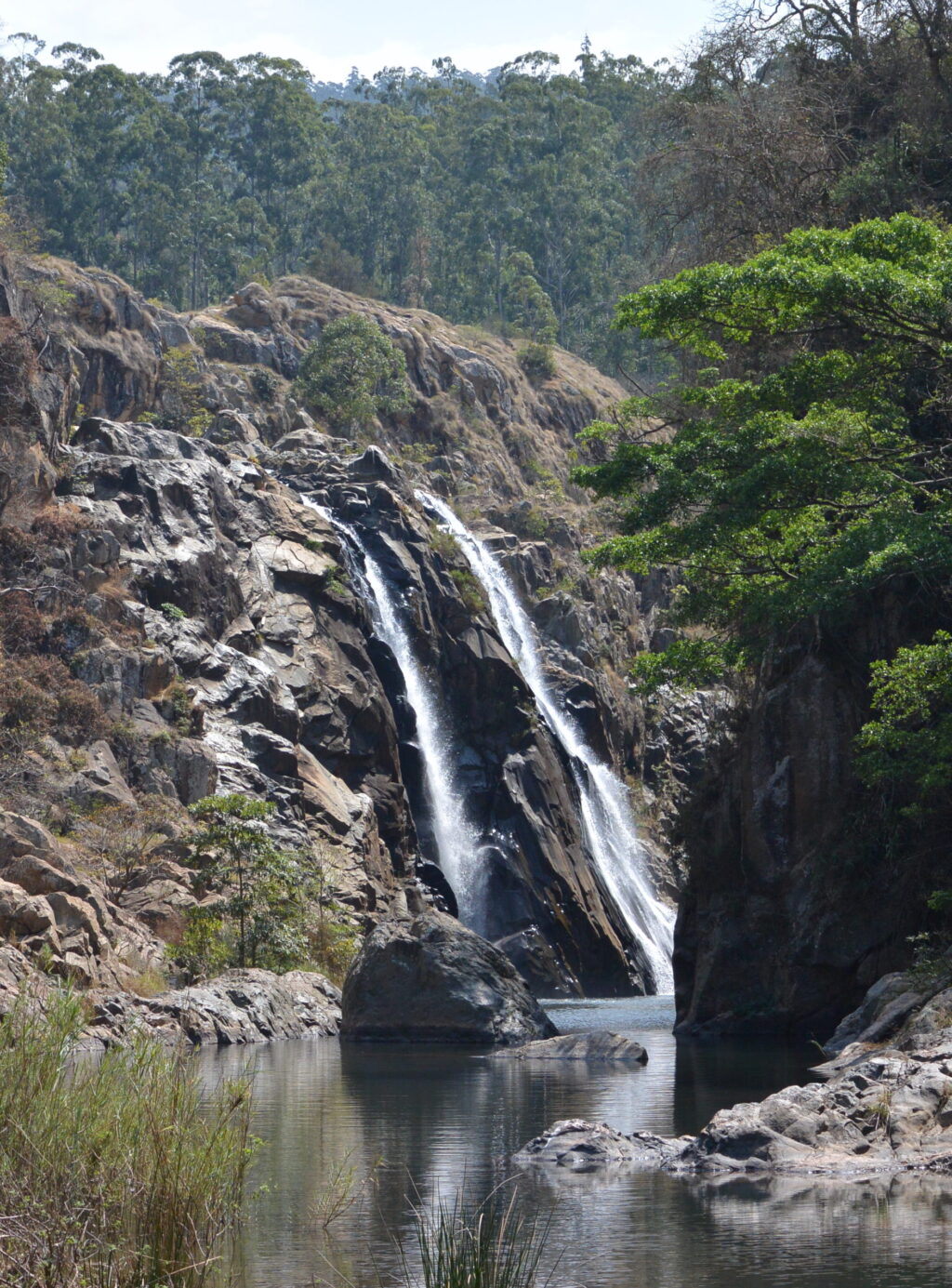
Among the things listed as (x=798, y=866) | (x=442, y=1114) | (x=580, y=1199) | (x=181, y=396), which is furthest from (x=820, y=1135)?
(x=181, y=396)

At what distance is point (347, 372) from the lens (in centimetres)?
6806

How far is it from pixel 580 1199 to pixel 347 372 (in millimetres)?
59134

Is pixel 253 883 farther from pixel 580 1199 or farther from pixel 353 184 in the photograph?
pixel 353 184

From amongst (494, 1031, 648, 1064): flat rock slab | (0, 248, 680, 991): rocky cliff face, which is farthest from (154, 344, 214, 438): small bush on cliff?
(494, 1031, 648, 1064): flat rock slab

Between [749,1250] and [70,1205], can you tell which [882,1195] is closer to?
[749,1250]

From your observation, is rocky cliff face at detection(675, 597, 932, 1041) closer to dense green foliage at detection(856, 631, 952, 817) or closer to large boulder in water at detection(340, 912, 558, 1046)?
dense green foliage at detection(856, 631, 952, 817)

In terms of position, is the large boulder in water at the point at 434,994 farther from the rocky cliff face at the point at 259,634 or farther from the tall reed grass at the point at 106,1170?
the tall reed grass at the point at 106,1170

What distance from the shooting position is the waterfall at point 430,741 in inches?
1779

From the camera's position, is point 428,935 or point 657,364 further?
point 657,364

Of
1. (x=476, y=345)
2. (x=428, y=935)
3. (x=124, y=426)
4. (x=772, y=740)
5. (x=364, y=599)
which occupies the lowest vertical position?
(x=428, y=935)

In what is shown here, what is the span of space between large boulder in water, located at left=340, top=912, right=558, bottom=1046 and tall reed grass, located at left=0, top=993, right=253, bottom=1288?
1661 centimetres

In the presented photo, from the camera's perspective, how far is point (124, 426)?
1826 inches

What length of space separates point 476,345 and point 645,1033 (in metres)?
60.7

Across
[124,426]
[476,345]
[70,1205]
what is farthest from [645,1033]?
[476,345]
